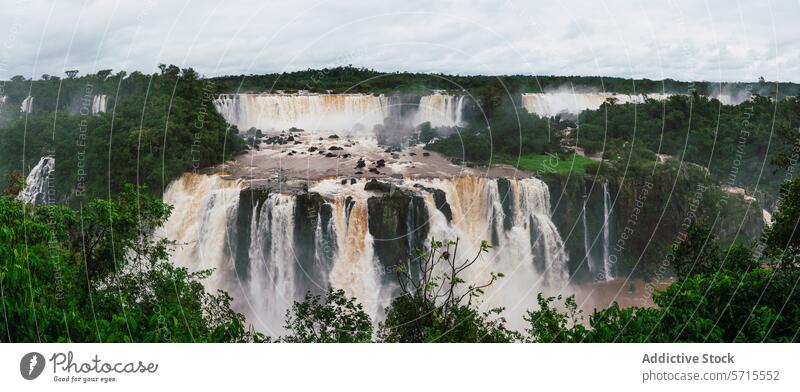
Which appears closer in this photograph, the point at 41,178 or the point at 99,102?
the point at 41,178

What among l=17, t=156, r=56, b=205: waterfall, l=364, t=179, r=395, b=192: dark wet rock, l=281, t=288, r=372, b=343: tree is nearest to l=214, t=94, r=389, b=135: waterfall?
l=364, t=179, r=395, b=192: dark wet rock

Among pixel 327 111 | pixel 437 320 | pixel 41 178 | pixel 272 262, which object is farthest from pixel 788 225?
pixel 41 178

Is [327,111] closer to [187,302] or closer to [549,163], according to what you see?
[549,163]

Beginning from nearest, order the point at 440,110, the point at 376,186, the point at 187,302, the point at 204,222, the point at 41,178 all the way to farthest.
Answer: the point at 187,302 → the point at 376,186 → the point at 204,222 → the point at 41,178 → the point at 440,110

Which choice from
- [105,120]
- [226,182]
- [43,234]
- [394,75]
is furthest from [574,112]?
[43,234]

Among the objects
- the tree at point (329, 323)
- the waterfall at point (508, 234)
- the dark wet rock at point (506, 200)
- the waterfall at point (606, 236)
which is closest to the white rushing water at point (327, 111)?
the dark wet rock at point (506, 200)
